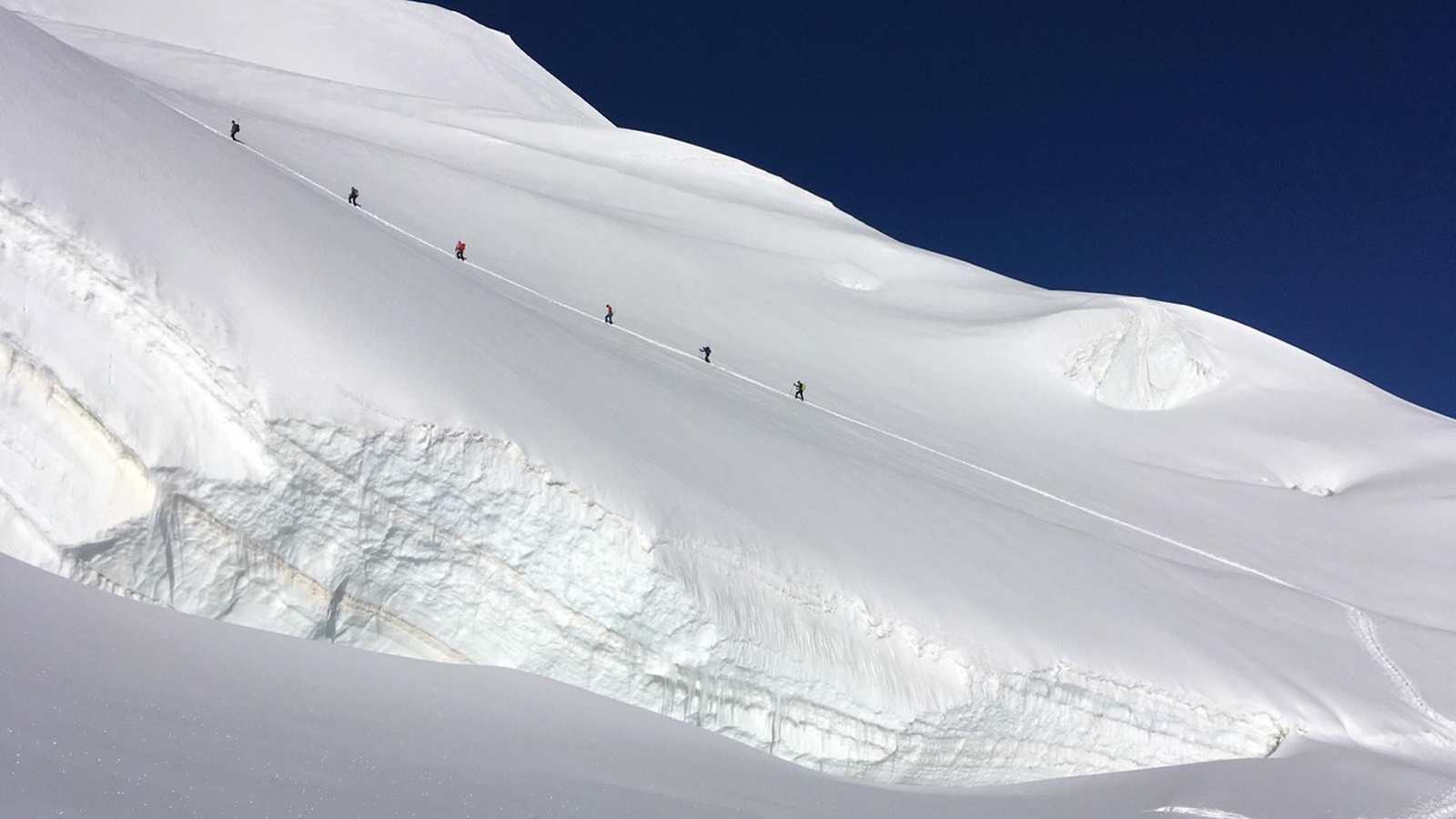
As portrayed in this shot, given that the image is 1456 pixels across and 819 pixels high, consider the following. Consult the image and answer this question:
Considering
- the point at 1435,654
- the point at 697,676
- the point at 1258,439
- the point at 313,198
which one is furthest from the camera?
the point at 1258,439

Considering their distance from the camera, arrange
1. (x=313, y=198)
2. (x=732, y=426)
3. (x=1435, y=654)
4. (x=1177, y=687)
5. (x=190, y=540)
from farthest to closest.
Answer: (x=1435, y=654)
(x=732, y=426)
(x=313, y=198)
(x=1177, y=687)
(x=190, y=540)

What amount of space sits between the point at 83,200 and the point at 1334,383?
1413 inches

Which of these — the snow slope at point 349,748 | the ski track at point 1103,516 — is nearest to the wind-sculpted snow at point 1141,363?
the ski track at point 1103,516

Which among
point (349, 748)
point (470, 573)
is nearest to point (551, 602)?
point (470, 573)

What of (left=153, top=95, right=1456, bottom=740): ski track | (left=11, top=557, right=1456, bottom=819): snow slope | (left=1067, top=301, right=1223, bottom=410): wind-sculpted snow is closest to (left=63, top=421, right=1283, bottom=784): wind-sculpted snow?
(left=11, top=557, right=1456, bottom=819): snow slope

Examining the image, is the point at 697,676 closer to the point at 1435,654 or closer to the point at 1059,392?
the point at 1435,654

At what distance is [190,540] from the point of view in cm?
995

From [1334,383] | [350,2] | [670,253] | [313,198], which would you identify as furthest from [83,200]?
[350,2]

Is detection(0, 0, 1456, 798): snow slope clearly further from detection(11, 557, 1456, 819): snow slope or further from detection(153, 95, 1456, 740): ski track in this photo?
detection(11, 557, 1456, 819): snow slope

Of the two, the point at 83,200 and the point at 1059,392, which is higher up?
the point at 1059,392

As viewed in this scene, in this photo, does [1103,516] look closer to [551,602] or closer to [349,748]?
[551,602]

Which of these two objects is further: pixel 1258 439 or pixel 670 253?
pixel 670 253

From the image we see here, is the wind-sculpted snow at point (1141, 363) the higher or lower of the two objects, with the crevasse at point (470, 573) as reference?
higher

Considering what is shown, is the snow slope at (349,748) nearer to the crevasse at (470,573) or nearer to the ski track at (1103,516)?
the crevasse at (470,573)
